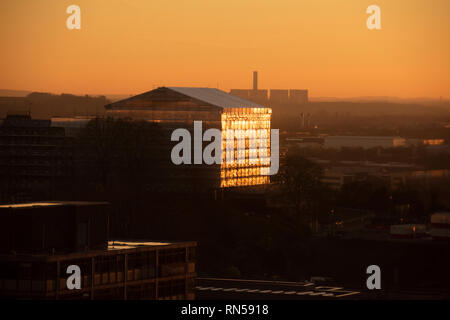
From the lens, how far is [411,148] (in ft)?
559

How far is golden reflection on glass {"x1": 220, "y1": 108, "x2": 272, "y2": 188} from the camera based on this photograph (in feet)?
303

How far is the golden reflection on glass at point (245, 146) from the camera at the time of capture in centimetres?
9231

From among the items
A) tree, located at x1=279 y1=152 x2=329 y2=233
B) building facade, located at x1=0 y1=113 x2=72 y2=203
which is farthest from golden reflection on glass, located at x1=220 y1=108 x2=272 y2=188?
building facade, located at x1=0 y1=113 x2=72 y2=203

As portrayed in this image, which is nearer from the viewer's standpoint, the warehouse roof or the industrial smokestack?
the warehouse roof

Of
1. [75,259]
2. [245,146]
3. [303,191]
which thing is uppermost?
[245,146]

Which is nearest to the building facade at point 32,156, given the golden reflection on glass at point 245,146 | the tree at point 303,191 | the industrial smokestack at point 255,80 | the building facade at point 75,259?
the golden reflection on glass at point 245,146

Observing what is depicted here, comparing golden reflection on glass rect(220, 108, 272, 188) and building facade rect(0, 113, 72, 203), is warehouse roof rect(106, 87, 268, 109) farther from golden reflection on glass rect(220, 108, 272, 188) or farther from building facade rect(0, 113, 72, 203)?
building facade rect(0, 113, 72, 203)

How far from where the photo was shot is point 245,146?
3772 inches

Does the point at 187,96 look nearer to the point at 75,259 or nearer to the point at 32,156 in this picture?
the point at 32,156

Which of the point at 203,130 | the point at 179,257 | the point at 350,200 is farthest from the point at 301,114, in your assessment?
the point at 179,257

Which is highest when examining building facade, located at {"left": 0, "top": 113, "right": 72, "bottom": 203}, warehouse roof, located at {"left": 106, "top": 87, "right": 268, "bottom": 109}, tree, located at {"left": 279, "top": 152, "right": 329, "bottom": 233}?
warehouse roof, located at {"left": 106, "top": 87, "right": 268, "bottom": 109}

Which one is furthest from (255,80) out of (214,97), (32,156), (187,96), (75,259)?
(75,259)

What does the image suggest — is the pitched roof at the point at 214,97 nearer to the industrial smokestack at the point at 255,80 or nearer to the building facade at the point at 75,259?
the industrial smokestack at the point at 255,80
